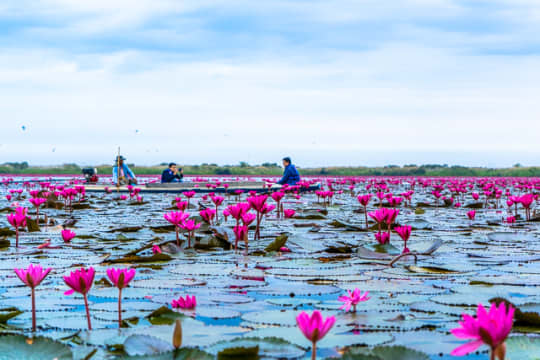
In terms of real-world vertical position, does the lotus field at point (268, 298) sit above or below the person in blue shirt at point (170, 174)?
below

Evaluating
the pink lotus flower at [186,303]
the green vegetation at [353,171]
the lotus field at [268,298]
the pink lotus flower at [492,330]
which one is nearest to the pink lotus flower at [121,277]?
A: the lotus field at [268,298]

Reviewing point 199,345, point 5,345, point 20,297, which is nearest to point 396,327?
point 199,345

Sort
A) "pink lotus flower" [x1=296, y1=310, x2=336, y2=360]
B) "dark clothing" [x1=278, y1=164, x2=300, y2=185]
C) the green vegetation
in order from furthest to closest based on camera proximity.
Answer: the green vegetation
"dark clothing" [x1=278, y1=164, x2=300, y2=185]
"pink lotus flower" [x1=296, y1=310, x2=336, y2=360]

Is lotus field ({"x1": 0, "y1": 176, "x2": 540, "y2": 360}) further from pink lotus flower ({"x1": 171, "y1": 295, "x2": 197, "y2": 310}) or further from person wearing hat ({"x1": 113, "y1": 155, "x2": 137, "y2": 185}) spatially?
person wearing hat ({"x1": 113, "y1": 155, "x2": 137, "y2": 185})

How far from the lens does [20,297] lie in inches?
112

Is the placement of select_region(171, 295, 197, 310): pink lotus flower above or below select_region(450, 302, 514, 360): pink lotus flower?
below

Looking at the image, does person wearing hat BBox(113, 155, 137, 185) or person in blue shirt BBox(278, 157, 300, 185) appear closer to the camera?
person in blue shirt BBox(278, 157, 300, 185)

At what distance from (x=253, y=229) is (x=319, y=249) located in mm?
1541

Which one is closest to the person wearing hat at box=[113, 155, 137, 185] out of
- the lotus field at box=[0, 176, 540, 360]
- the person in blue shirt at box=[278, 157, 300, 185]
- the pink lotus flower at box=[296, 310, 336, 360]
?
the person in blue shirt at box=[278, 157, 300, 185]

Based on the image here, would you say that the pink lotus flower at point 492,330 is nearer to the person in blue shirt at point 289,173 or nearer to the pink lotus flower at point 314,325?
the pink lotus flower at point 314,325

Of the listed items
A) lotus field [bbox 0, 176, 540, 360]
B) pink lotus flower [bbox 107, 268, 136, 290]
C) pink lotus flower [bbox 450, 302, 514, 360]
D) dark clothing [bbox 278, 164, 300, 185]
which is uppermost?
dark clothing [bbox 278, 164, 300, 185]

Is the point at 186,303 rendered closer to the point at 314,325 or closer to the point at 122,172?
the point at 314,325

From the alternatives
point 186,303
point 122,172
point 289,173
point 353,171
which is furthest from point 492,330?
point 353,171

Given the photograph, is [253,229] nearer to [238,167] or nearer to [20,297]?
[20,297]
